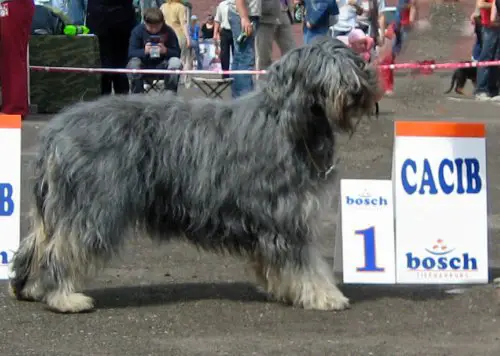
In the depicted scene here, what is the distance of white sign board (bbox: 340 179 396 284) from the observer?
6.48 m

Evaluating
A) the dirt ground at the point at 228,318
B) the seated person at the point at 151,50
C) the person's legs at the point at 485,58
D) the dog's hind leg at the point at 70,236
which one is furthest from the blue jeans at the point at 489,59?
the dog's hind leg at the point at 70,236

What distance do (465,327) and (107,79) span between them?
867 centimetres

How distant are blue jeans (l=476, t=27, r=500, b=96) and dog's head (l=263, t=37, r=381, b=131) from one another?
779 centimetres

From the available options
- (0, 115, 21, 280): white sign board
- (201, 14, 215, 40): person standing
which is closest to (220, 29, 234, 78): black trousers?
(0, 115, 21, 280): white sign board

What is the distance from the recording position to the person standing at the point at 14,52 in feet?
38.8

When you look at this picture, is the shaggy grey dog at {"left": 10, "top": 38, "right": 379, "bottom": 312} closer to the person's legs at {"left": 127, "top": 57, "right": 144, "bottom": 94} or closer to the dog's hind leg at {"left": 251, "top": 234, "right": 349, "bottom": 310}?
the dog's hind leg at {"left": 251, "top": 234, "right": 349, "bottom": 310}

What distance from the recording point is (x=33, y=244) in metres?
6.00

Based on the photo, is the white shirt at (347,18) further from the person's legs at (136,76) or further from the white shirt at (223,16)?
the person's legs at (136,76)

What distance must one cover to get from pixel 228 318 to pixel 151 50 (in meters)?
7.86

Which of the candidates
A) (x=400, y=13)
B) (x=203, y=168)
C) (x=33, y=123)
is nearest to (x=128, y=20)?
(x=33, y=123)

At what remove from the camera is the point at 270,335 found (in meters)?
5.48

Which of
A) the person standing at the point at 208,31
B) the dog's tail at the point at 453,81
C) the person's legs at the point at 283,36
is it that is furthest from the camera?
the person standing at the point at 208,31

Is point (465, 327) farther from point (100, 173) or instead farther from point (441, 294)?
point (100, 173)

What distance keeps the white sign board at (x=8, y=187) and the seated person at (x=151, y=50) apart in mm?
6619
